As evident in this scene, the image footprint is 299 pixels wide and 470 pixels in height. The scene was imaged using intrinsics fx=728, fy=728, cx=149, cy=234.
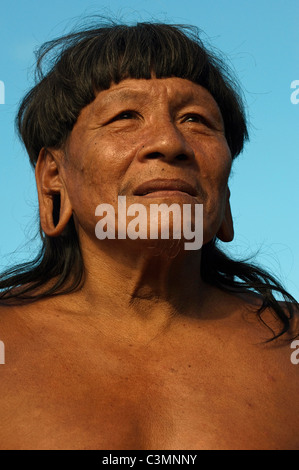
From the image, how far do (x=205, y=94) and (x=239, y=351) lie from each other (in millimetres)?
1429

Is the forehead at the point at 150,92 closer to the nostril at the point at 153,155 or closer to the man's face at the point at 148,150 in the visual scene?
the man's face at the point at 148,150

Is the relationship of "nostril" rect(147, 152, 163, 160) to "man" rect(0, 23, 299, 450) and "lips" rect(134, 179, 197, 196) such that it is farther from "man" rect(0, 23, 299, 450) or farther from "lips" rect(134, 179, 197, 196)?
"lips" rect(134, 179, 197, 196)

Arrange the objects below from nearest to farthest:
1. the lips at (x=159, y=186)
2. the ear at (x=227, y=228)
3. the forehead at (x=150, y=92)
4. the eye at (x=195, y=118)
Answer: the lips at (x=159, y=186) → the forehead at (x=150, y=92) → the eye at (x=195, y=118) → the ear at (x=227, y=228)

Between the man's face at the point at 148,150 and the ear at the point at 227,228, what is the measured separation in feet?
1.84

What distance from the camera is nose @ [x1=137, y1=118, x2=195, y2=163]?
3.52 metres

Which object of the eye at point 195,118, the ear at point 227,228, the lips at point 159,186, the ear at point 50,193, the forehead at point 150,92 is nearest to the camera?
the lips at point 159,186

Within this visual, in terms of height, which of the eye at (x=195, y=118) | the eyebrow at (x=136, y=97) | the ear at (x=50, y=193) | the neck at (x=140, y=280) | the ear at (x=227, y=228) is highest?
the eyebrow at (x=136, y=97)

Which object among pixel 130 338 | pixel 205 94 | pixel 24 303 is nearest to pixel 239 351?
pixel 130 338

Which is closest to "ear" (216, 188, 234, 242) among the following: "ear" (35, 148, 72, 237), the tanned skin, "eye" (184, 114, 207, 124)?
the tanned skin

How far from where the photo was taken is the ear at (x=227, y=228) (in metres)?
4.38

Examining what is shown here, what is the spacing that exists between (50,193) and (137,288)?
0.84m

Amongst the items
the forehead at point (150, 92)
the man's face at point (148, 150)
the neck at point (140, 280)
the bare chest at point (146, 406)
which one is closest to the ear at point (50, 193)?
the man's face at point (148, 150)
